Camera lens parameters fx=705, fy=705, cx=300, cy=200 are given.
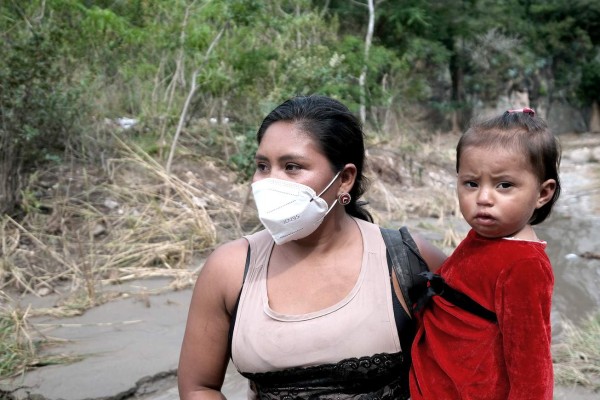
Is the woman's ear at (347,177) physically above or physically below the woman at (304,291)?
above

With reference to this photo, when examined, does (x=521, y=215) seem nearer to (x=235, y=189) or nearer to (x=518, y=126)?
(x=518, y=126)

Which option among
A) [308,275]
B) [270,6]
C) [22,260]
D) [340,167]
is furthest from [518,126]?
[270,6]

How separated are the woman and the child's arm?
366 millimetres

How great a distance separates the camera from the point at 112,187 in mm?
6824

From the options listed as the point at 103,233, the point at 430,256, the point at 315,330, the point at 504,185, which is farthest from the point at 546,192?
the point at 103,233

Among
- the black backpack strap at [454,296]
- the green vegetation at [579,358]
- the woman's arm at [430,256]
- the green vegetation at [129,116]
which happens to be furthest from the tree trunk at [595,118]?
the black backpack strap at [454,296]

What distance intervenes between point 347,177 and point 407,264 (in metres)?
0.30

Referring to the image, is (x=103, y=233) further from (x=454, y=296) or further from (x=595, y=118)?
(x=595, y=118)

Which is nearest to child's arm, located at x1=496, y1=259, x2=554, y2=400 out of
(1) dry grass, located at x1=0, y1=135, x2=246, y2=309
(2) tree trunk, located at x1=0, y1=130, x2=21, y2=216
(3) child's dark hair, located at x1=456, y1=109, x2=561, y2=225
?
(3) child's dark hair, located at x1=456, y1=109, x2=561, y2=225

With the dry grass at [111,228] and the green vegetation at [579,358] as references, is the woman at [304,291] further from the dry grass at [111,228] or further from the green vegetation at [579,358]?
the dry grass at [111,228]

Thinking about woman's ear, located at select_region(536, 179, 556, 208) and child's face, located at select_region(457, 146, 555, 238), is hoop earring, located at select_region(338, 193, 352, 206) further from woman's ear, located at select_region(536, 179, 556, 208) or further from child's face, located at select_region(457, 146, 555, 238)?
woman's ear, located at select_region(536, 179, 556, 208)

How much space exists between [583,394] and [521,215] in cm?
231

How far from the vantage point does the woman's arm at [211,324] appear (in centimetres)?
191

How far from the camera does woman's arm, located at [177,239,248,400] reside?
1.91 meters
